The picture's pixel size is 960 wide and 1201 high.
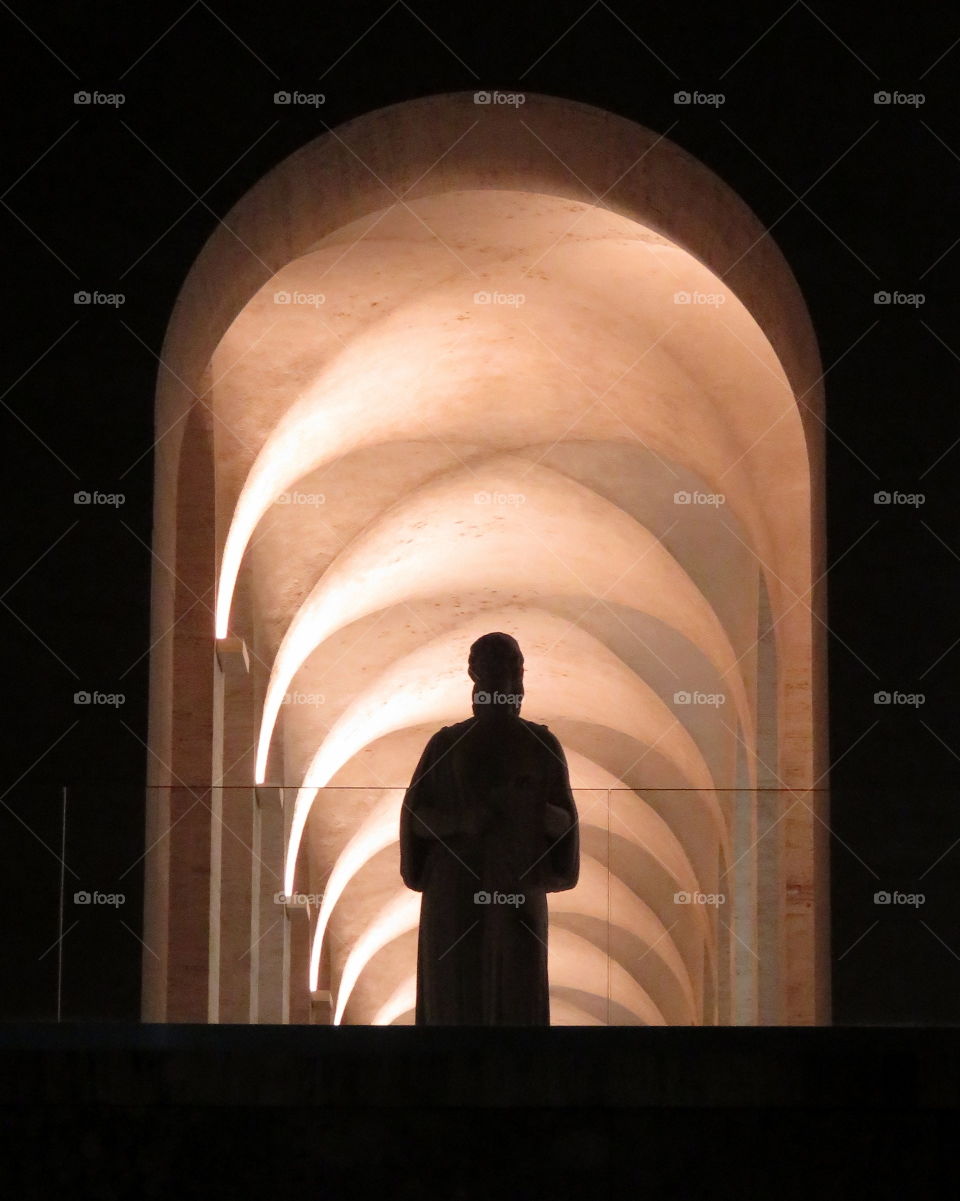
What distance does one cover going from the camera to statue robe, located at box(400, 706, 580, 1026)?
305 inches

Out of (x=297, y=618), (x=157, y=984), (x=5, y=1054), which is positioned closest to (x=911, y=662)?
(x=157, y=984)

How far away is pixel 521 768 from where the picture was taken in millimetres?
8031

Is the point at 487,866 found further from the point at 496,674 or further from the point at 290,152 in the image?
the point at 290,152

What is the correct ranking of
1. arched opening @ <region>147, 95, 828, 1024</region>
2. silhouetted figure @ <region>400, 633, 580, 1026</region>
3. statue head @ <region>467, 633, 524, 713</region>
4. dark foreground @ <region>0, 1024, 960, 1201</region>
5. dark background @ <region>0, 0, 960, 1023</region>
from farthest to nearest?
statue head @ <region>467, 633, 524, 713</region> < dark background @ <region>0, 0, 960, 1023</region> < arched opening @ <region>147, 95, 828, 1024</region> < silhouetted figure @ <region>400, 633, 580, 1026</region> < dark foreground @ <region>0, 1024, 960, 1201</region>

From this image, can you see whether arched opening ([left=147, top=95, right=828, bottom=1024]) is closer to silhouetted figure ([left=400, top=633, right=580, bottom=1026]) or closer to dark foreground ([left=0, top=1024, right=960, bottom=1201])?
silhouetted figure ([left=400, top=633, right=580, bottom=1026])

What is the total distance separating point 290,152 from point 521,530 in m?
9.93

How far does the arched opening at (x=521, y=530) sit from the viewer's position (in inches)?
315

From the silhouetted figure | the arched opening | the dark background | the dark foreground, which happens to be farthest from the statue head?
the dark foreground

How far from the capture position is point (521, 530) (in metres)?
18.7

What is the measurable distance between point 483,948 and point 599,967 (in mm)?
496

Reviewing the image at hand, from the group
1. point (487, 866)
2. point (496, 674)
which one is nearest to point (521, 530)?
point (496, 674)

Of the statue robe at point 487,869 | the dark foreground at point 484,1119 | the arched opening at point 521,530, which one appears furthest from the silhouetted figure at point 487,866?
the dark foreground at point 484,1119

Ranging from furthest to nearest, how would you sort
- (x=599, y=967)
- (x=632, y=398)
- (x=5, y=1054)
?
(x=632, y=398)
(x=599, y=967)
(x=5, y=1054)

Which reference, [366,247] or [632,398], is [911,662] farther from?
[632,398]
